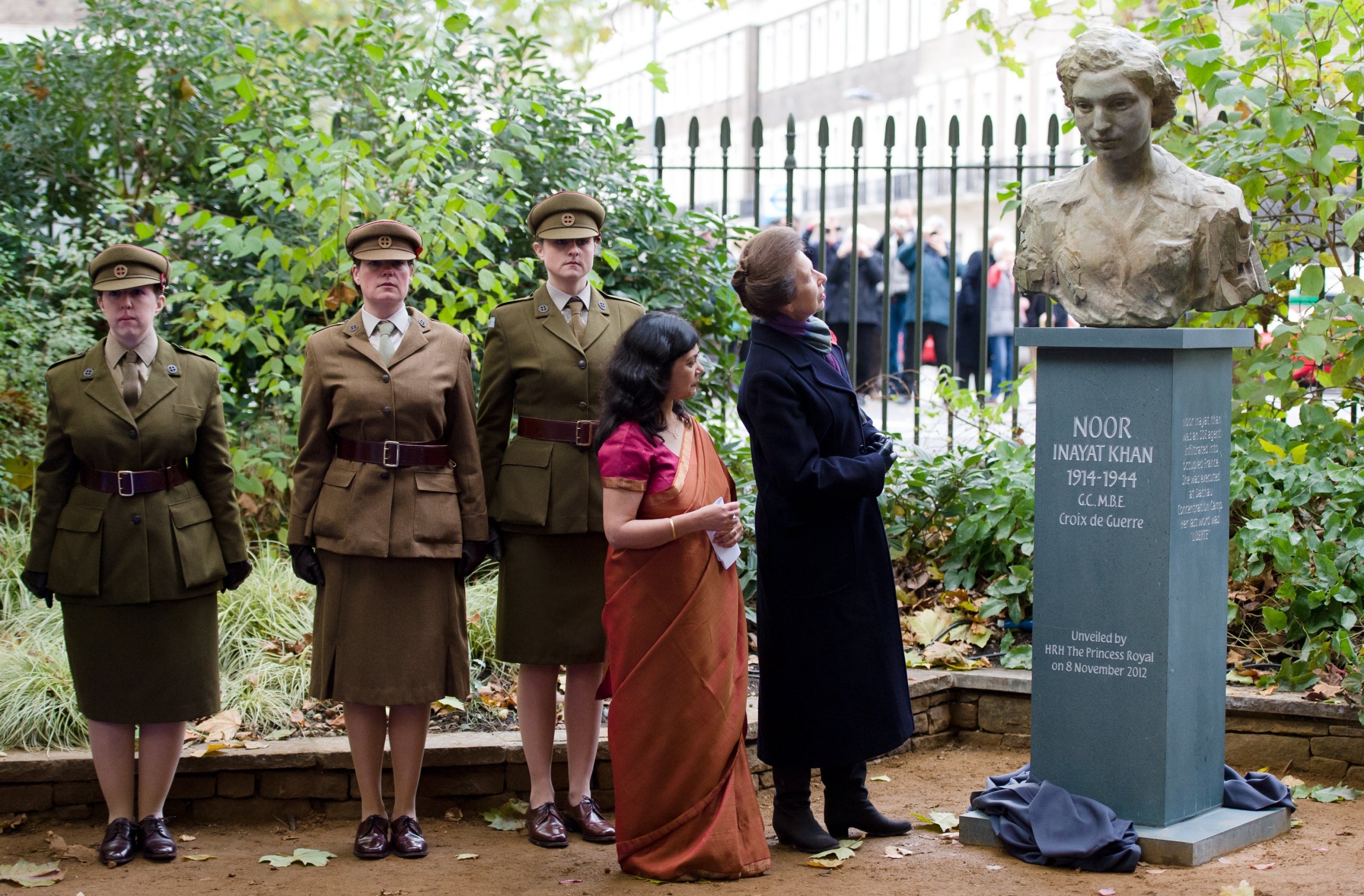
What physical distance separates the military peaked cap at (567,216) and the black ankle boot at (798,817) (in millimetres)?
1774

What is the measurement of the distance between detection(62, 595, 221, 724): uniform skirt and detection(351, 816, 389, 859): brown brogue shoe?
606 mm

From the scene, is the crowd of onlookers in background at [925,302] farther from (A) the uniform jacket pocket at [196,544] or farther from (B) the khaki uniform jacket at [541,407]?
(A) the uniform jacket pocket at [196,544]

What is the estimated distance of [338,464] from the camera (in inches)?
166

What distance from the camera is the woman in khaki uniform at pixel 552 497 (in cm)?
436

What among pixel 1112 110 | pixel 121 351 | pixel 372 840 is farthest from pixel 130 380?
pixel 1112 110

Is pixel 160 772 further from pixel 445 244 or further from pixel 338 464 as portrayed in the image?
pixel 445 244

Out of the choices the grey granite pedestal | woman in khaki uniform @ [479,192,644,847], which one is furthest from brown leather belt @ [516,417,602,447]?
the grey granite pedestal

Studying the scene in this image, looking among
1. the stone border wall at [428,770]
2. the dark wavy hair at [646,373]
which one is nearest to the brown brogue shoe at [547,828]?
the stone border wall at [428,770]

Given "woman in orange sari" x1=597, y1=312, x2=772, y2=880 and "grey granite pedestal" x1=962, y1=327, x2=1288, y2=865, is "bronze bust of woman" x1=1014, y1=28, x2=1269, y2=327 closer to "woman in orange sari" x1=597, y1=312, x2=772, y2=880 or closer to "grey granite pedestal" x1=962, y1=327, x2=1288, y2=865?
"grey granite pedestal" x1=962, y1=327, x2=1288, y2=865

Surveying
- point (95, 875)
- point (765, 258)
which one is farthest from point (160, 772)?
point (765, 258)

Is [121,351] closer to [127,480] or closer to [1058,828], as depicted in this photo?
[127,480]

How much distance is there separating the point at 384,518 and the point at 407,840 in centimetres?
98

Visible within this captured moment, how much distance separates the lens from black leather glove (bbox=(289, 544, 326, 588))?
4219 millimetres

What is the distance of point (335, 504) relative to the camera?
4.16 m
